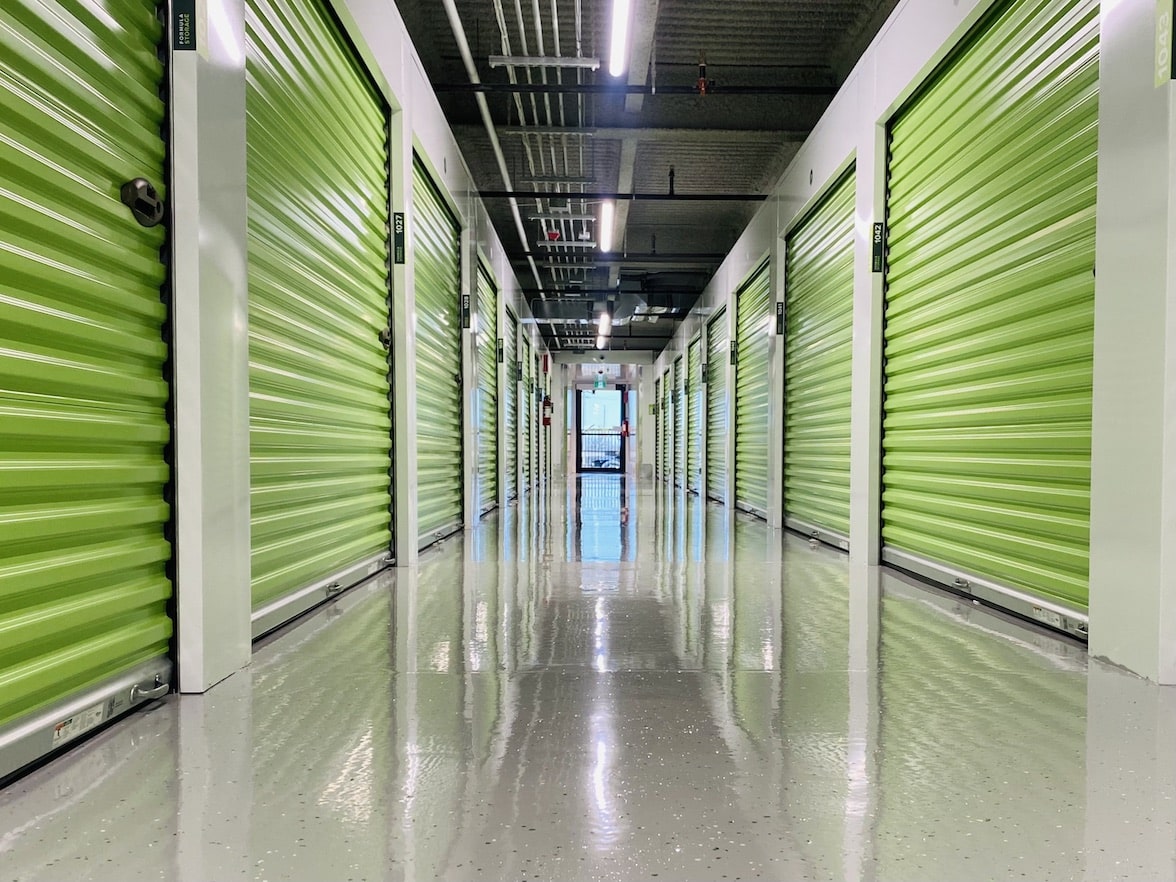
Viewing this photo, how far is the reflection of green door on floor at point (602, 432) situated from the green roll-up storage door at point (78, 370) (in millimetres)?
23951

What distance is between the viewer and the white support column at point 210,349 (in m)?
2.06

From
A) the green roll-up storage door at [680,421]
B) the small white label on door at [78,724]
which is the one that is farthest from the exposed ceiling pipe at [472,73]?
the green roll-up storage door at [680,421]

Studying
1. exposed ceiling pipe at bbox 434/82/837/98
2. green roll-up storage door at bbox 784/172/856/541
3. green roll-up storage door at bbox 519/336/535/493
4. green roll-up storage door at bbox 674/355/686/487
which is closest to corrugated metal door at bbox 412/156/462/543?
exposed ceiling pipe at bbox 434/82/837/98

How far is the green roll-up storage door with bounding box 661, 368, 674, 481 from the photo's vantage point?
17.6 meters

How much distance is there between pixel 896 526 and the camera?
4.37 m

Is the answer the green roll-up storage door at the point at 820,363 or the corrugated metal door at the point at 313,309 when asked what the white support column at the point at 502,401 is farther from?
the corrugated metal door at the point at 313,309

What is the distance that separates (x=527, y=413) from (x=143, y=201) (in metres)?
11.5

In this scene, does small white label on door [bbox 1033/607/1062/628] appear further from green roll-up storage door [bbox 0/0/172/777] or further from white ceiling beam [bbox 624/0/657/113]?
white ceiling beam [bbox 624/0/657/113]

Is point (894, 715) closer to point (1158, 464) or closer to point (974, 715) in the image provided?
point (974, 715)

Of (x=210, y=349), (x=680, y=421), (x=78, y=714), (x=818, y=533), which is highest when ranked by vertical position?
(x=680, y=421)

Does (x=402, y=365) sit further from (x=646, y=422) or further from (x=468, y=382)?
(x=646, y=422)

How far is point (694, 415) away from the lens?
13.8 metres

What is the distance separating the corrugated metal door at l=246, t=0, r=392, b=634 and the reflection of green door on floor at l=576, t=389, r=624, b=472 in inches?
862

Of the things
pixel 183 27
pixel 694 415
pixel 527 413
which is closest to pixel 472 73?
pixel 183 27
